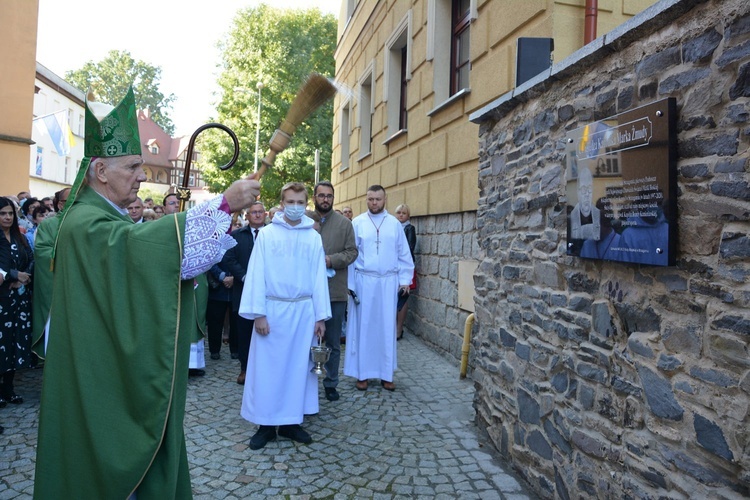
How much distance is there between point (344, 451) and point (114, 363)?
96.8 inches

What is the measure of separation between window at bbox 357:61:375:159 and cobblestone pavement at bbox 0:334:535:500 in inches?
334

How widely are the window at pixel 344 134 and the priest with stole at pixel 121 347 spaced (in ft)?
46.7

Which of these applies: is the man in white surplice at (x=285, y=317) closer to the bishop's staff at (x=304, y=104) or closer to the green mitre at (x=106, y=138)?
the bishop's staff at (x=304, y=104)

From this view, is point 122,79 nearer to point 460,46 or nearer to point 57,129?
point 57,129

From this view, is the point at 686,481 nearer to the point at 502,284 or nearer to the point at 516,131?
the point at 502,284

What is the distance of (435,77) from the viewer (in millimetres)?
8562

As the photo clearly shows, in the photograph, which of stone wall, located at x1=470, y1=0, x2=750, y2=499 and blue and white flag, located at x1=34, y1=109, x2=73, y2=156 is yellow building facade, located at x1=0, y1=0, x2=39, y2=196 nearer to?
blue and white flag, located at x1=34, y1=109, x2=73, y2=156

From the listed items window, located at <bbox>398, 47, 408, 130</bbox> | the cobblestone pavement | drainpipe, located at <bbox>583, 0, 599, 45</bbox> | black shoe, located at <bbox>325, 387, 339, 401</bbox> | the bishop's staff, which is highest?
window, located at <bbox>398, 47, 408, 130</bbox>

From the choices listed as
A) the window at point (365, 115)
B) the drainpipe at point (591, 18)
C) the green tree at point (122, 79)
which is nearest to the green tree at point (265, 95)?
the window at point (365, 115)

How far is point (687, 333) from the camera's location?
244cm

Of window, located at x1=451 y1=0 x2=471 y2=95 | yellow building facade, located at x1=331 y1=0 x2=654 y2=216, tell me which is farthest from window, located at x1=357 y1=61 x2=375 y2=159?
window, located at x1=451 y1=0 x2=471 y2=95

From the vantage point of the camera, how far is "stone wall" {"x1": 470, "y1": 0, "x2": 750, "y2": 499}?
2225 millimetres

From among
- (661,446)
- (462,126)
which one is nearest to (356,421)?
(661,446)

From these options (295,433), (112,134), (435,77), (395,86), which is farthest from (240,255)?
(395,86)
